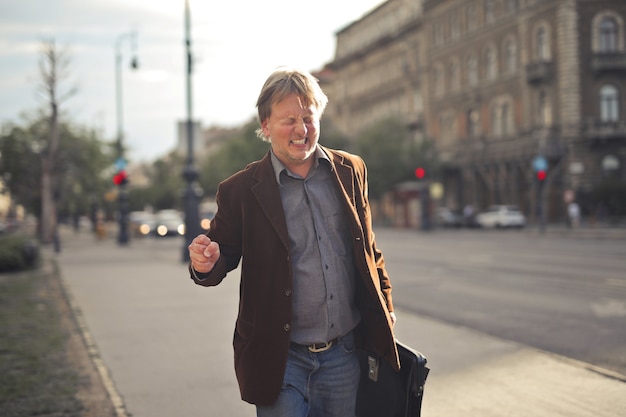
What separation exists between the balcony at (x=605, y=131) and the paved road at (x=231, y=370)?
3668 centimetres

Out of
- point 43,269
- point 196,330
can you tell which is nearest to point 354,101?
point 43,269

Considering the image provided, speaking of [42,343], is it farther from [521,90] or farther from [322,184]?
[521,90]

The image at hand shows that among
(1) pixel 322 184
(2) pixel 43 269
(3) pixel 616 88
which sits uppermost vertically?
(3) pixel 616 88

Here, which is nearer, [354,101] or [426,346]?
[426,346]

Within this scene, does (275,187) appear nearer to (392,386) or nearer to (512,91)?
(392,386)

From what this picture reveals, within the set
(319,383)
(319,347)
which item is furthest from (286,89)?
(319,383)

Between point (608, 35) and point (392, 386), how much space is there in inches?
1834

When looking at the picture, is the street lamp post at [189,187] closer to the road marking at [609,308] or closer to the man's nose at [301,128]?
the road marking at [609,308]

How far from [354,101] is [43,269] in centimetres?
6038

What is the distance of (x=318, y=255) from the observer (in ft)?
10.5

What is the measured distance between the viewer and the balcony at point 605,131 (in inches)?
1725

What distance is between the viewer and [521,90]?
49.5 meters

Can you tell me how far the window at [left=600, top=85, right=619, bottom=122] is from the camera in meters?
45.1

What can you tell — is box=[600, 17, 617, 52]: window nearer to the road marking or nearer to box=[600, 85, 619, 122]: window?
box=[600, 85, 619, 122]: window
